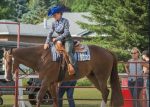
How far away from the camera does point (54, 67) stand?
10.9 meters

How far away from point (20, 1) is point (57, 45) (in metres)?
80.1

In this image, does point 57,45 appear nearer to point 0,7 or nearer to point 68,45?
point 68,45

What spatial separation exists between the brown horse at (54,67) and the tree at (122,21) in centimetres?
1921

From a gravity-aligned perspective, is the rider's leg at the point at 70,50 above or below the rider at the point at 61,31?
below

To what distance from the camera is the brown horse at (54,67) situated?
1088 centimetres

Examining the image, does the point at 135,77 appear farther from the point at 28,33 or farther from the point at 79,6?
the point at 79,6

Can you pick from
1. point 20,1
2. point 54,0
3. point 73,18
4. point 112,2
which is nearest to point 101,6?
point 112,2

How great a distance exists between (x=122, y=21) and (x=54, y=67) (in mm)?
22314

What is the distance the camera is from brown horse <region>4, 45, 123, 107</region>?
35.7 ft

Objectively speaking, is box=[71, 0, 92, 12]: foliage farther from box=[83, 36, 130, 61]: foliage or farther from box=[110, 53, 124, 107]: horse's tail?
box=[110, 53, 124, 107]: horse's tail

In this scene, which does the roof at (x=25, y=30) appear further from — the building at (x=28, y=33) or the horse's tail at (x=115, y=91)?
the horse's tail at (x=115, y=91)

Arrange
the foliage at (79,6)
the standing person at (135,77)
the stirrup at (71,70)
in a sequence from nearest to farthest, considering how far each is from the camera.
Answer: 1. the stirrup at (71,70)
2. the standing person at (135,77)
3. the foliage at (79,6)

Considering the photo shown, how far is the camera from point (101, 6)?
35.5 m

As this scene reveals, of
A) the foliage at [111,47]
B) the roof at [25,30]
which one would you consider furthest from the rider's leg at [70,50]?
the roof at [25,30]
